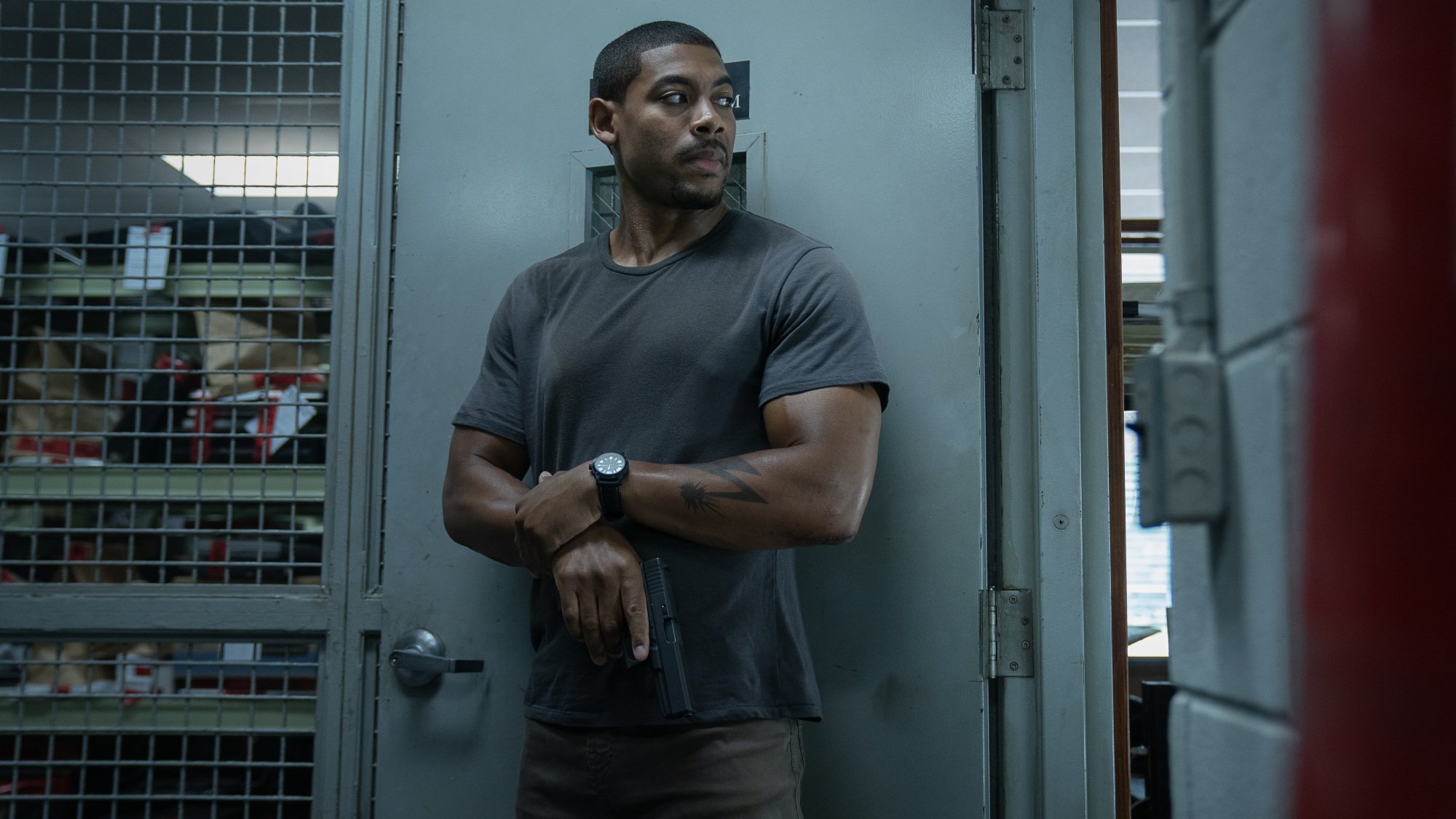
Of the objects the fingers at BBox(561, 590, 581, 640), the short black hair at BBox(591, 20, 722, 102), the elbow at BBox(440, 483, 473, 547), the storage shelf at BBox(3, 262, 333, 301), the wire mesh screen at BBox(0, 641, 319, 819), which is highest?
the short black hair at BBox(591, 20, 722, 102)

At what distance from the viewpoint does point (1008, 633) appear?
1.59 meters

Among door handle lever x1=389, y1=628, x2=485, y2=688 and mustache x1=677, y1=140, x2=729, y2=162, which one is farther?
door handle lever x1=389, y1=628, x2=485, y2=688

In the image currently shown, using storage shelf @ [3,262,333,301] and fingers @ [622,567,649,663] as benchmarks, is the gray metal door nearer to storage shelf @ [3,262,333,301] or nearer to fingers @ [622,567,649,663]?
storage shelf @ [3,262,333,301]

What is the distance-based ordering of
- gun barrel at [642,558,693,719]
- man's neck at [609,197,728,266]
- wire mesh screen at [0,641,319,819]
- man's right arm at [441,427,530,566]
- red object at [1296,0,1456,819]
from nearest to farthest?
red object at [1296,0,1456,819] < gun barrel at [642,558,693,719] < man's right arm at [441,427,530,566] < man's neck at [609,197,728,266] < wire mesh screen at [0,641,319,819]

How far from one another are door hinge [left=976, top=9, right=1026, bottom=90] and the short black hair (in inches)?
18.4

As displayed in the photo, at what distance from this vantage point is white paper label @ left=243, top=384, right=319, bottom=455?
174cm

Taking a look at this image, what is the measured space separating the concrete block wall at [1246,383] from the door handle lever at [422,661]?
4.11ft

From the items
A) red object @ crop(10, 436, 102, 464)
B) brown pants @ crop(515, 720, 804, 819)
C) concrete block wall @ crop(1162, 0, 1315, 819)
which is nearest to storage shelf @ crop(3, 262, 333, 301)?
red object @ crop(10, 436, 102, 464)

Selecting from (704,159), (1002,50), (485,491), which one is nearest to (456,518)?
(485,491)

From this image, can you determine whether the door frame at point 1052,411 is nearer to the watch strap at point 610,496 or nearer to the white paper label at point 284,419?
the watch strap at point 610,496

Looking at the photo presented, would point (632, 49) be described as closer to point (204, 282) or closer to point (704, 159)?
point (704, 159)

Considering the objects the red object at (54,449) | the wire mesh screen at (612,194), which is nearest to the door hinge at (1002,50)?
the wire mesh screen at (612,194)

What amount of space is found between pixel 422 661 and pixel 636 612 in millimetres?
545

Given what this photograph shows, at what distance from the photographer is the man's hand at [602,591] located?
4.21 ft
